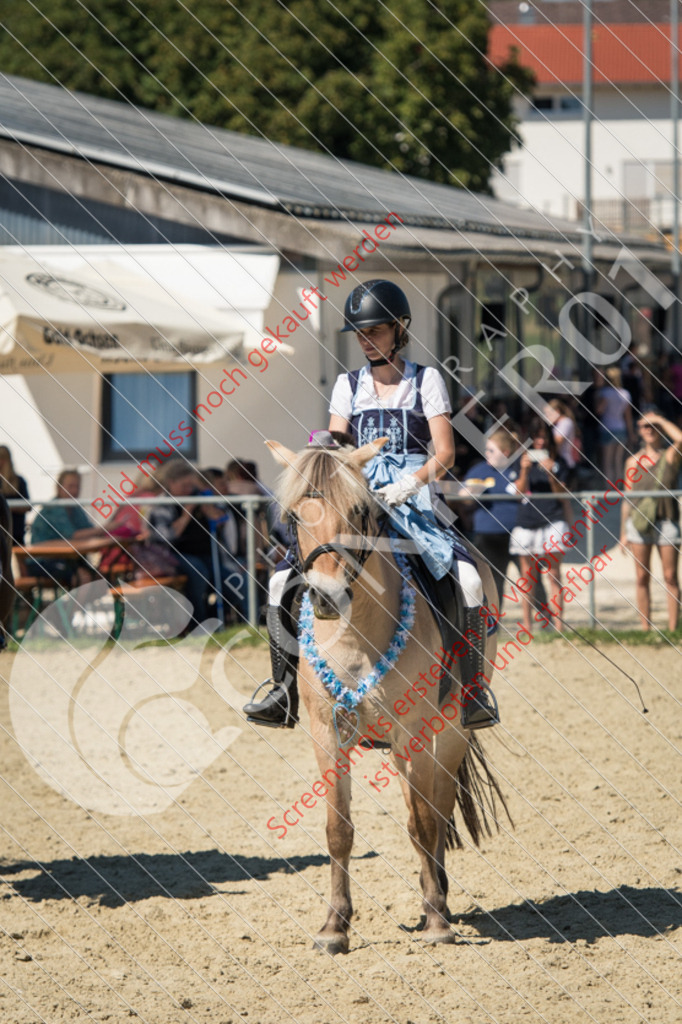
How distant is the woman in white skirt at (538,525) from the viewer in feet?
32.5

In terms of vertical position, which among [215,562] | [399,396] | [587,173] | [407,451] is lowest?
[215,562]

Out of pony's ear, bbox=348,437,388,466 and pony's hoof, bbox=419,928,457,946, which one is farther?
pony's hoof, bbox=419,928,457,946

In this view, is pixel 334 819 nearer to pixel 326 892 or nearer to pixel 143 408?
pixel 326 892

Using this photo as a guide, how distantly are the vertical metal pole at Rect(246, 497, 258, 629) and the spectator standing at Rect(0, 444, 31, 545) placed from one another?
1.84 metres

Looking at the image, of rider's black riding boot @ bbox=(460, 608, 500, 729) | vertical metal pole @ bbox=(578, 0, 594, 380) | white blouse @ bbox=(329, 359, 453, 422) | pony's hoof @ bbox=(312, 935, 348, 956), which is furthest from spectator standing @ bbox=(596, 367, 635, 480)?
pony's hoof @ bbox=(312, 935, 348, 956)

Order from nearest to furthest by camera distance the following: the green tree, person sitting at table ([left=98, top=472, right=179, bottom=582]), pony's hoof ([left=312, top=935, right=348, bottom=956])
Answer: pony's hoof ([left=312, top=935, right=348, bottom=956]) < person sitting at table ([left=98, top=472, right=179, bottom=582]) < the green tree

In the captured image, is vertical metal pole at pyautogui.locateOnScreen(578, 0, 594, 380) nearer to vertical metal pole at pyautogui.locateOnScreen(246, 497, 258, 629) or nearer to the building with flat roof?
the building with flat roof

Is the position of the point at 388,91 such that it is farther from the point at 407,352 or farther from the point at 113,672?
the point at 113,672

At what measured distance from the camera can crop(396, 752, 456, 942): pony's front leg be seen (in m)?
4.59

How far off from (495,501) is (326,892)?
18.5 ft

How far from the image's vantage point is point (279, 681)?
195 inches

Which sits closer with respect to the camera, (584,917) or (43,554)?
(584,917)

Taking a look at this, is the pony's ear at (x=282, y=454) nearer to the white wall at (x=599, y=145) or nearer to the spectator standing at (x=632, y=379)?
the spectator standing at (x=632, y=379)

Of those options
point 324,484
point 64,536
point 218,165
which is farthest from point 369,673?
point 218,165
